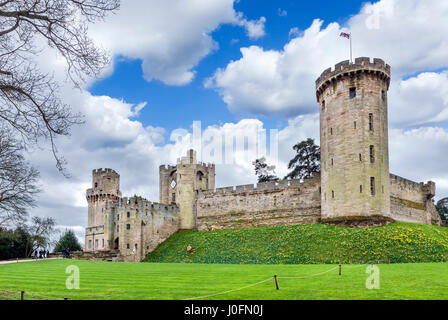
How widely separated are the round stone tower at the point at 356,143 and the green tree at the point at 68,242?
49278mm

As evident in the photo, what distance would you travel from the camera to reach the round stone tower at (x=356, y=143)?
120ft

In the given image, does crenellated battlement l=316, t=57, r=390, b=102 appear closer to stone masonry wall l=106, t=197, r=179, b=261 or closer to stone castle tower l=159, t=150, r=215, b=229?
stone castle tower l=159, t=150, r=215, b=229

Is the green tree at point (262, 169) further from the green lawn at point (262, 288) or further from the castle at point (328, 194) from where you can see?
the green lawn at point (262, 288)

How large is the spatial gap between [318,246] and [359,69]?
1546 centimetres

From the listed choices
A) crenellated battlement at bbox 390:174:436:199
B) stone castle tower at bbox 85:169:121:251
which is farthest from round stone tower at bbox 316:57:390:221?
stone castle tower at bbox 85:169:121:251

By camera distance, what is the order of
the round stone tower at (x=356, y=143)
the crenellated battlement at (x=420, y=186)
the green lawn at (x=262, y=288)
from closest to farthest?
the green lawn at (x=262, y=288), the round stone tower at (x=356, y=143), the crenellated battlement at (x=420, y=186)

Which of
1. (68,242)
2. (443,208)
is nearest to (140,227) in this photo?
(68,242)

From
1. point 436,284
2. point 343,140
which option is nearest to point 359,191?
point 343,140

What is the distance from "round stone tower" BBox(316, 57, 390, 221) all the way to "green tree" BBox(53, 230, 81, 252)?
4928 cm

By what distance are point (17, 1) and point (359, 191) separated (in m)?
30.8

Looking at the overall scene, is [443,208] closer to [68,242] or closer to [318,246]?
[318,246]

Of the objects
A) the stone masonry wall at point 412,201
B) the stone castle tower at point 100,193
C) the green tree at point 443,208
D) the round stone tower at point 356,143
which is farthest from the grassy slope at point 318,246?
the green tree at point 443,208

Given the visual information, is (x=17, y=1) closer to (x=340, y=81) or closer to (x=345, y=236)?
(x=345, y=236)

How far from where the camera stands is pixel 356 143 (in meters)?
37.2
